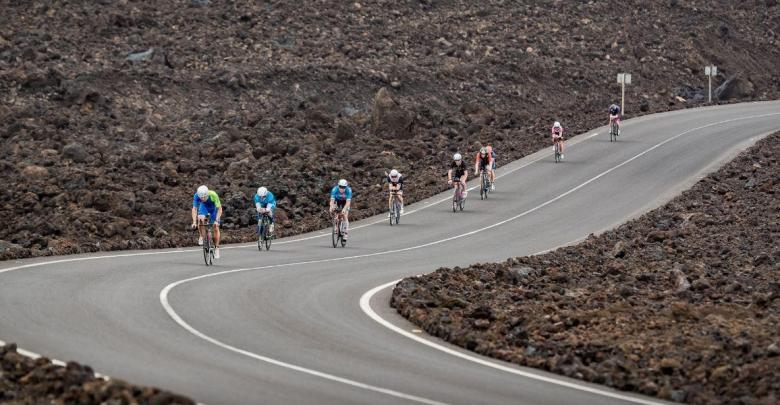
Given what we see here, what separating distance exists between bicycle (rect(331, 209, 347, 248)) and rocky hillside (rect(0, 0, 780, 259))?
3.95m

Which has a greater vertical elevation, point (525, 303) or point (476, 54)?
point (476, 54)

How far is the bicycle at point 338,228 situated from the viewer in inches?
1235

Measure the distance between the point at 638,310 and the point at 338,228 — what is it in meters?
14.5

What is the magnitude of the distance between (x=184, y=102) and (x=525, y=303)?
142 ft

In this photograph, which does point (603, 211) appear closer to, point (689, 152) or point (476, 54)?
point (689, 152)

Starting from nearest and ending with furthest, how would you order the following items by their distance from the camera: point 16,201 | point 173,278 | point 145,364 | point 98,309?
point 145,364
point 98,309
point 173,278
point 16,201

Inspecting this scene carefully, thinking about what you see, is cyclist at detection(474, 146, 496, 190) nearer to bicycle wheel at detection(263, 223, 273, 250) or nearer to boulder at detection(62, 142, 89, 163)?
bicycle wheel at detection(263, 223, 273, 250)

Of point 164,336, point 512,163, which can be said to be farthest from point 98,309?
point 512,163

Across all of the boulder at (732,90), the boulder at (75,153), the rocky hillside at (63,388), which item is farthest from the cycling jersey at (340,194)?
the boulder at (732,90)

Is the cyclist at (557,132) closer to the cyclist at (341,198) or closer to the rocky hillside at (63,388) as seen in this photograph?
the cyclist at (341,198)

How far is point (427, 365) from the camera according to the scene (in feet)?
48.4

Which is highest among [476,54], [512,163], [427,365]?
[476,54]

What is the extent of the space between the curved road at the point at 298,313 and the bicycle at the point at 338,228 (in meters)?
0.36

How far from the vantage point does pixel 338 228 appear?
3170 cm
